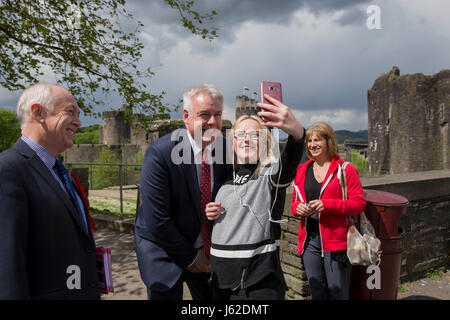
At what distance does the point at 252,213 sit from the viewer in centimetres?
194

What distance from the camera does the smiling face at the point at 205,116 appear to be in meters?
1.96

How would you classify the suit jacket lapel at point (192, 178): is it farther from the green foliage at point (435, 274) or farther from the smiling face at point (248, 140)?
the green foliage at point (435, 274)

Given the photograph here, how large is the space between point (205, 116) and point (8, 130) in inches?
1854

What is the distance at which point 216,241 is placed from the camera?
76.6 inches

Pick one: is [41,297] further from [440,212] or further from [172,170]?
[440,212]

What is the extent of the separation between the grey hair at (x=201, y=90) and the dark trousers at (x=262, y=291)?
1161mm

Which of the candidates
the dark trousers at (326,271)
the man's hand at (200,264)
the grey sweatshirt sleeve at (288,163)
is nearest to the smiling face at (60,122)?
the man's hand at (200,264)

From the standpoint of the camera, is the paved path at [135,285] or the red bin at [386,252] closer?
the red bin at [386,252]

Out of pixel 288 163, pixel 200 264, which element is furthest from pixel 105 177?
pixel 288 163

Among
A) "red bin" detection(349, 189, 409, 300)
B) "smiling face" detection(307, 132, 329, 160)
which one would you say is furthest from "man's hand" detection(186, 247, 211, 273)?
"red bin" detection(349, 189, 409, 300)

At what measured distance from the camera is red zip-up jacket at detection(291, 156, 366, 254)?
2.58 meters

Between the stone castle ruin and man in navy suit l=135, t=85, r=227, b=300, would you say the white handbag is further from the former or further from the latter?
the stone castle ruin

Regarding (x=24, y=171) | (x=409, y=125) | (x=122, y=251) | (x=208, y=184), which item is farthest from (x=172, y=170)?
(x=409, y=125)

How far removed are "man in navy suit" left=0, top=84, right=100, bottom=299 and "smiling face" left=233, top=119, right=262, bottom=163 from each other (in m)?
0.98
